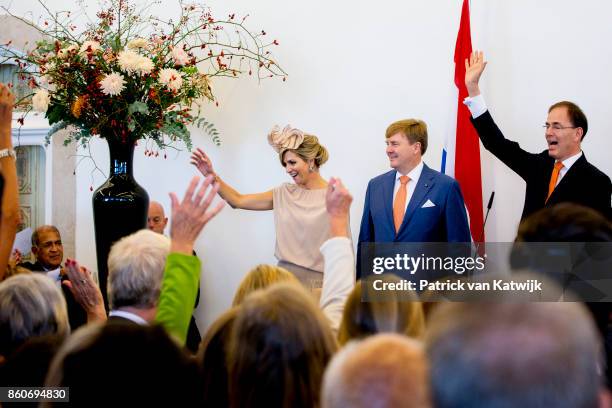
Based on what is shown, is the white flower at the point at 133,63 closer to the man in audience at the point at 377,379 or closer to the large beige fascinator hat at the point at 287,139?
the large beige fascinator hat at the point at 287,139


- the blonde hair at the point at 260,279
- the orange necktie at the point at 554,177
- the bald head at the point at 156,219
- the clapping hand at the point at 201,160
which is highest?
the clapping hand at the point at 201,160

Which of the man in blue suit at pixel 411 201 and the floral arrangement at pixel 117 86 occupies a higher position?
the floral arrangement at pixel 117 86

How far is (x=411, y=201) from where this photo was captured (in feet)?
14.0

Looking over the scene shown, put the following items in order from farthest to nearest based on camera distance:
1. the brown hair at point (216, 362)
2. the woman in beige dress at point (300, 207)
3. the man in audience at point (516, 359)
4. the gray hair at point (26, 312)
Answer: the woman in beige dress at point (300, 207) → the gray hair at point (26, 312) → the brown hair at point (216, 362) → the man in audience at point (516, 359)

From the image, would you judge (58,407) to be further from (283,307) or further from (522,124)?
(522,124)

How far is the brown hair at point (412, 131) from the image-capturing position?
4.34 m

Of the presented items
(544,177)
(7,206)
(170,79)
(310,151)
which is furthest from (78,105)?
(544,177)

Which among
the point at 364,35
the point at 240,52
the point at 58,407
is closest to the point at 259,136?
the point at 240,52

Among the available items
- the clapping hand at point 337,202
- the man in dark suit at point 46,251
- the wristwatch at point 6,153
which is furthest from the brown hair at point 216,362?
the man in dark suit at point 46,251

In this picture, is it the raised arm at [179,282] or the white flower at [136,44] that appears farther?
the white flower at [136,44]

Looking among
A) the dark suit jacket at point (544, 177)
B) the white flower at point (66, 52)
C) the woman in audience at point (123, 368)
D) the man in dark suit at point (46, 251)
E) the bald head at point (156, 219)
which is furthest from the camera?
the bald head at point (156, 219)

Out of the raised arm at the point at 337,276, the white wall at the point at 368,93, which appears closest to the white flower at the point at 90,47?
the white wall at the point at 368,93

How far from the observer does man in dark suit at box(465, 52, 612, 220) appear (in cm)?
411

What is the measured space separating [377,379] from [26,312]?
1163 mm
